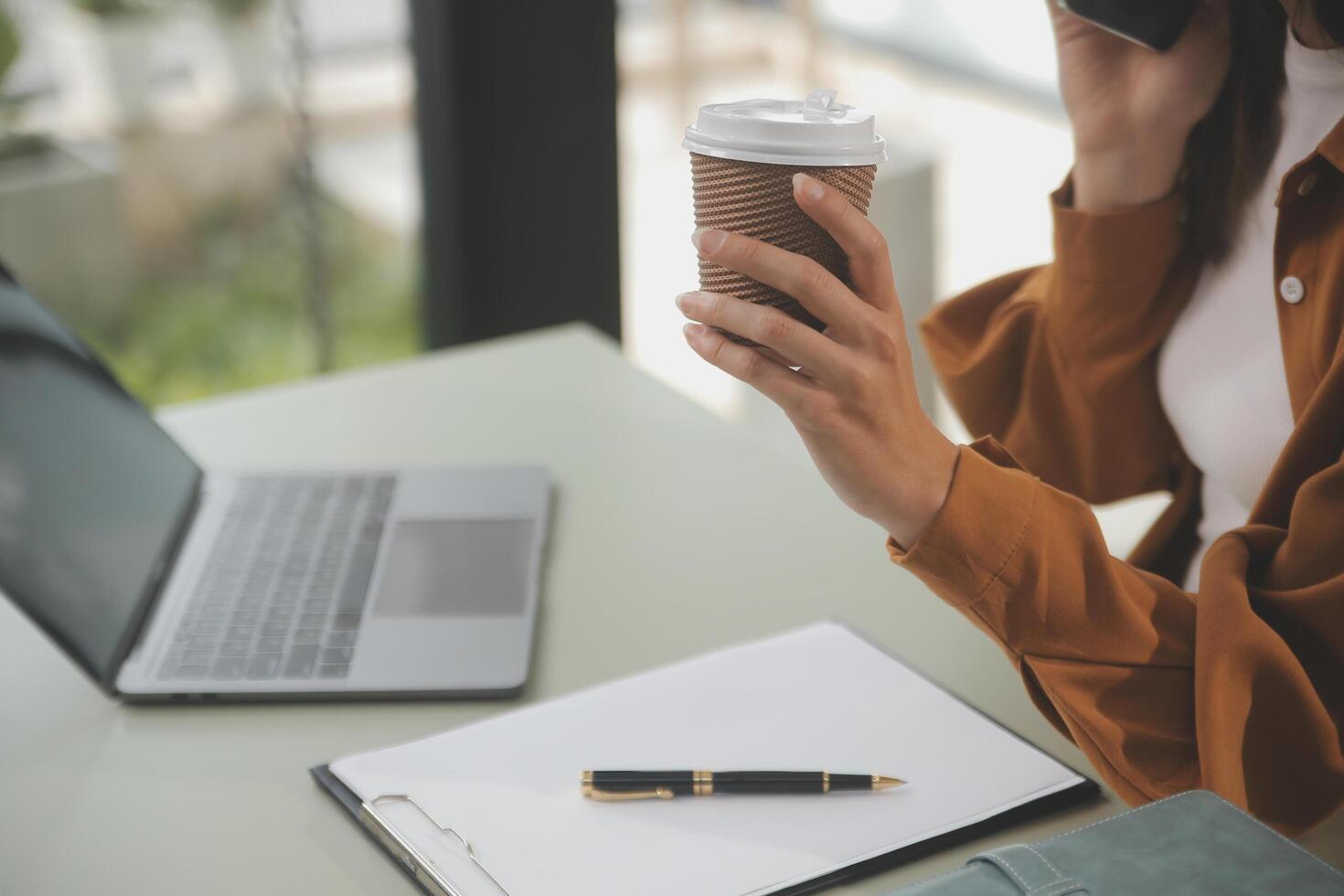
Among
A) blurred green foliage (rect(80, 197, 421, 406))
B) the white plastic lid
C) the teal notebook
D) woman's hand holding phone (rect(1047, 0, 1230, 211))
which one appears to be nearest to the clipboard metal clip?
the teal notebook

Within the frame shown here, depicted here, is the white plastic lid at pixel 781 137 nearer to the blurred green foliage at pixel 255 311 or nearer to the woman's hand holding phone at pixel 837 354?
the woman's hand holding phone at pixel 837 354

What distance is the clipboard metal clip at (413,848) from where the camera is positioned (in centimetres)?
70

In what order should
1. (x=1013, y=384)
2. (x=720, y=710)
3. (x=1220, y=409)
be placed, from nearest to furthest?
1. (x=720, y=710)
2. (x=1220, y=409)
3. (x=1013, y=384)

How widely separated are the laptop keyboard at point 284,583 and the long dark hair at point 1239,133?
2.23ft

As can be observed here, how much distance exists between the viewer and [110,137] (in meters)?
2.20

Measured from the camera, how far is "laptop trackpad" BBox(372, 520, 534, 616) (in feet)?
3.25

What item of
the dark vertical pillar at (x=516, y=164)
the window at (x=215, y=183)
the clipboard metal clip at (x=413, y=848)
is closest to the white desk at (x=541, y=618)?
the clipboard metal clip at (x=413, y=848)

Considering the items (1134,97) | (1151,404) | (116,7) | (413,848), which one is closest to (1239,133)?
(1134,97)

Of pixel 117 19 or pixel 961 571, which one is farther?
pixel 117 19

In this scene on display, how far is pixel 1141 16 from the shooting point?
96 cm

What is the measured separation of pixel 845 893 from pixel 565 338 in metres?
0.91

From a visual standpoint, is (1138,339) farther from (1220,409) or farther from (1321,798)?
(1321,798)

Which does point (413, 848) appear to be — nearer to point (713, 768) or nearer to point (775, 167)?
point (713, 768)

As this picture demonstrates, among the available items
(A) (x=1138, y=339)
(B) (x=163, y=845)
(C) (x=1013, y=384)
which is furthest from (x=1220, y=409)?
(B) (x=163, y=845)
